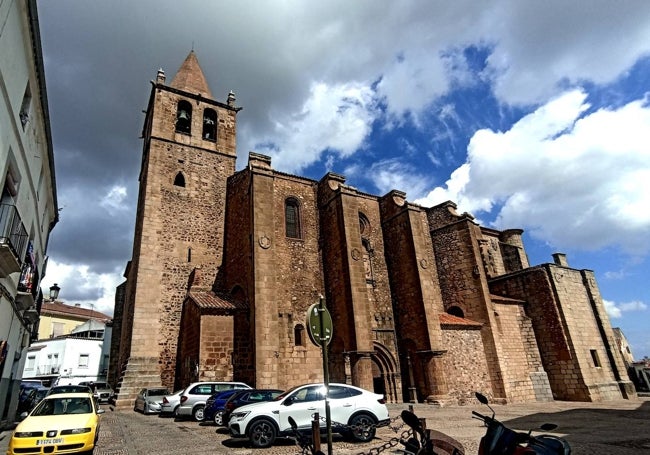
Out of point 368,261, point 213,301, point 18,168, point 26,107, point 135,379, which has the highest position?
point 26,107

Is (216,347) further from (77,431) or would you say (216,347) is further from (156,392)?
(77,431)

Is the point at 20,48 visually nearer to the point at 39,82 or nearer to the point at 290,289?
the point at 39,82

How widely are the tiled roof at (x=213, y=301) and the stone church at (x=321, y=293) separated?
0.40 feet

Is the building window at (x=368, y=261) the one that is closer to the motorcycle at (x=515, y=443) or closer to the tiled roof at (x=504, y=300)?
the tiled roof at (x=504, y=300)

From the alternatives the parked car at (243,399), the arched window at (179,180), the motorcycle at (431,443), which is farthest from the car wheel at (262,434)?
the arched window at (179,180)

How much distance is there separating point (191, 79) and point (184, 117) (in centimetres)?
396

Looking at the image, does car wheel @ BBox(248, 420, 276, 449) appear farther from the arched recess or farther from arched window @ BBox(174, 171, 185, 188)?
arched window @ BBox(174, 171, 185, 188)

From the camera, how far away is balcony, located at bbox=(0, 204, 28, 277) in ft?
25.2

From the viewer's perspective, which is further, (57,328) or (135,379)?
(57,328)

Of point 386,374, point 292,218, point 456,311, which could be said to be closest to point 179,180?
point 292,218

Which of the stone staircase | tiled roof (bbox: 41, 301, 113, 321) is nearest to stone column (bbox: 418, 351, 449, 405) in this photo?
the stone staircase

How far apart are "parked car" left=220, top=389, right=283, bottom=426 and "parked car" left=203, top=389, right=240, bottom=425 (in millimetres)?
235

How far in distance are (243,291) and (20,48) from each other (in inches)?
450

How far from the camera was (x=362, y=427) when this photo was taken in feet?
26.3
